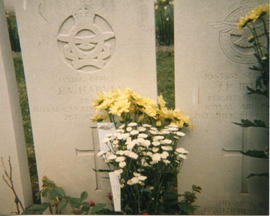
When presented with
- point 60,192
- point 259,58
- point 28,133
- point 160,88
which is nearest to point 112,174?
point 60,192

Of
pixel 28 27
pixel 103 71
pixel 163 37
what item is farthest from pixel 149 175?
pixel 163 37

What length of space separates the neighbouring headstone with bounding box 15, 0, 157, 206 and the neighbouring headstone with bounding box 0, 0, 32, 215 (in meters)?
0.16

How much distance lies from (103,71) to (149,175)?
38.8 inches

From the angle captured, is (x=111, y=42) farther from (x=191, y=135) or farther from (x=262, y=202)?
(x=262, y=202)

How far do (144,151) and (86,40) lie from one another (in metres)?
→ 1.09

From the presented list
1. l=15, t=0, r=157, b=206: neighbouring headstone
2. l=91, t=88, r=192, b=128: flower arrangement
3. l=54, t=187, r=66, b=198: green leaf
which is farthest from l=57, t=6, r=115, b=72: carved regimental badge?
l=54, t=187, r=66, b=198: green leaf

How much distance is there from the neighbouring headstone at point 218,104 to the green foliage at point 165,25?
3039 mm

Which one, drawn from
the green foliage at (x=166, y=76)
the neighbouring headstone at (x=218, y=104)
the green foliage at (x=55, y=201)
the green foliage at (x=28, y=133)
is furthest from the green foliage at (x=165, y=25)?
the green foliage at (x=55, y=201)

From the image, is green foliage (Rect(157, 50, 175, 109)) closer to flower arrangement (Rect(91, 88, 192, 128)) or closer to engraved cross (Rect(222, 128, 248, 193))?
engraved cross (Rect(222, 128, 248, 193))

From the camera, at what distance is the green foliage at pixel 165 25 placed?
5.05m

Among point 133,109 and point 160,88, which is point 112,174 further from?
point 160,88

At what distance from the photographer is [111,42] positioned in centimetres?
223

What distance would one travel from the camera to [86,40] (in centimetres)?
223

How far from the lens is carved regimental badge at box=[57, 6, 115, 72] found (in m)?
2.18
